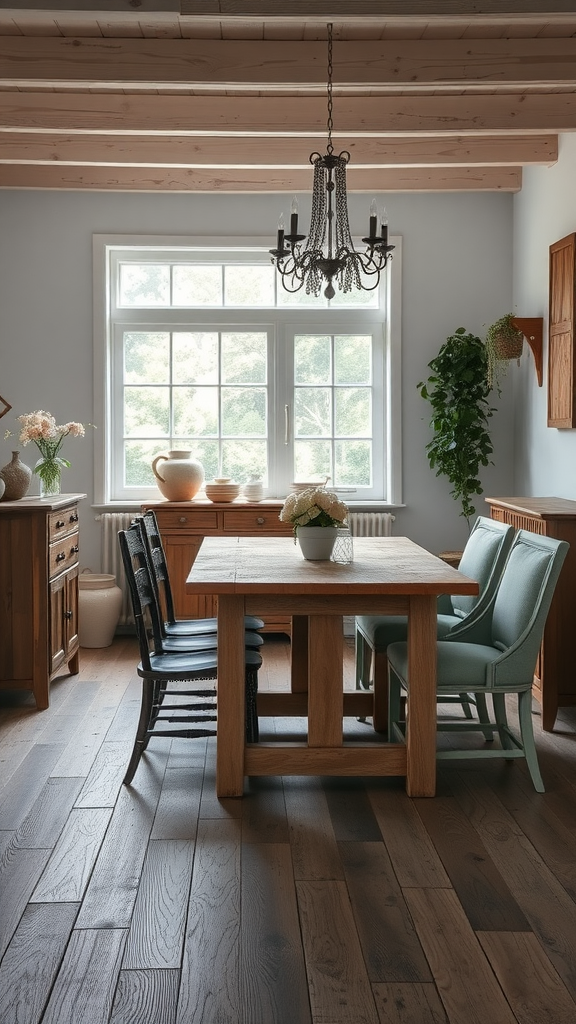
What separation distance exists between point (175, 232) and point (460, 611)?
348 centimetres

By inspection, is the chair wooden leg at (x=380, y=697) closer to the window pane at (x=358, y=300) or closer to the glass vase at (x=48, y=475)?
the glass vase at (x=48, y=475)

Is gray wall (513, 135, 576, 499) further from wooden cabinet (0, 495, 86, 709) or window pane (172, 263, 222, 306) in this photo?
wooden cabinet (0, 495, 86, 709)

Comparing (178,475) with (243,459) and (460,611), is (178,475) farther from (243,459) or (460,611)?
(460,611)

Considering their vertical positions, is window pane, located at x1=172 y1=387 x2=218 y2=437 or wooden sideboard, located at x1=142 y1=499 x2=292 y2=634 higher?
window pane, located at x1=172 y1=387 x2=218 y2=437

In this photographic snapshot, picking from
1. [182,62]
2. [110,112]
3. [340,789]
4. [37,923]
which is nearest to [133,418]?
[110,112]

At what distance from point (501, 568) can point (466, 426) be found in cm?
243

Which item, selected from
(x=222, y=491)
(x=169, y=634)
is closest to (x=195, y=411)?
(x=222, y=491)

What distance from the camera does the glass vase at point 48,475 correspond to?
546 centimetres

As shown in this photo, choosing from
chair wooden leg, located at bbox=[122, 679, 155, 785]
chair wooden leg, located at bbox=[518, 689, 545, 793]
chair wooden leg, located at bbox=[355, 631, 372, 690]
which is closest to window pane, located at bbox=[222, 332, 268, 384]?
chair wooden leg, located at bbox=[355, 631, 372, 690]

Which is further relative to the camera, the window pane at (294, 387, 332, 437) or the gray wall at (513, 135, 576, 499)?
the window pane at (294, 387, 332, 437)

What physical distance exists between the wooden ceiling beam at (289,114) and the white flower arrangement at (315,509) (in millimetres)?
2167

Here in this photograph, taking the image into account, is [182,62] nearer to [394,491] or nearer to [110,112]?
[110,112]

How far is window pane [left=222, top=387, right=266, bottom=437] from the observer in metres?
6.99

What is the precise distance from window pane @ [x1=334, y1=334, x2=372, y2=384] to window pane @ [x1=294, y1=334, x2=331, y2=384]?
7cm
